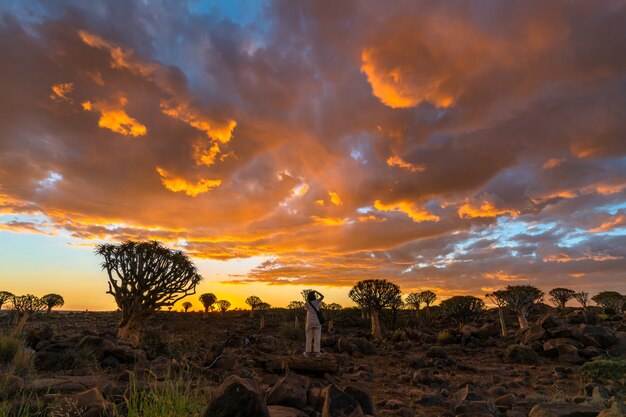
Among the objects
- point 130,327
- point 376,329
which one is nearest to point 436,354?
point 376,329

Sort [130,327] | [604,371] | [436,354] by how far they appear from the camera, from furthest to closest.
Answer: [130,327] < [436,354] < [604,371]

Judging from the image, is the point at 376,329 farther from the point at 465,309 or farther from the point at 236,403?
the point at 236,403

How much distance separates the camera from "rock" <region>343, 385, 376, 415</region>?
6.04 meters

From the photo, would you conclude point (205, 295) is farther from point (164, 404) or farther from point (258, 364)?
point (164, 404)

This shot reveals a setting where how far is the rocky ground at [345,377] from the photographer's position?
505 centimetres

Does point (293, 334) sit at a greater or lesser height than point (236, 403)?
lesser

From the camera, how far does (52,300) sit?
165 ft

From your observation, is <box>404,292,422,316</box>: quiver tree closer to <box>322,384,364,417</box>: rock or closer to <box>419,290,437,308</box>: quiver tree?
<box>419,290,437,308</box>: quiver tree

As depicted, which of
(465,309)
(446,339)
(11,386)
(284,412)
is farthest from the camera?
(465,309)

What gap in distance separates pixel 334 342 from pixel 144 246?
11.7m

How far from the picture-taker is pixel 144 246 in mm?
20938

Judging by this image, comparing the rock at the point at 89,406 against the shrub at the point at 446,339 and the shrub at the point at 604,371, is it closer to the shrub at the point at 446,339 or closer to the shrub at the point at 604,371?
the shrub at the point at 604,371

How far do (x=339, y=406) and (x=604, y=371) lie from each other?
447 inches

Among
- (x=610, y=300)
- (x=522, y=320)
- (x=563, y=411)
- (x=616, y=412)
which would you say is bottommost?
(x=563, y=411)
